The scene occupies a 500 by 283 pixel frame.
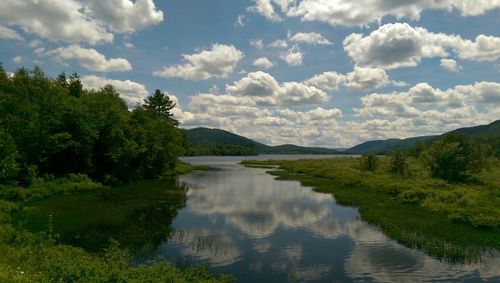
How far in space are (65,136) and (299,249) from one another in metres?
43.7

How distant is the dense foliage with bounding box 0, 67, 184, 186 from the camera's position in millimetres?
49750

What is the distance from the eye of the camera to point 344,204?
1854 inches

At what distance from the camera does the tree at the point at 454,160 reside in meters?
61.5

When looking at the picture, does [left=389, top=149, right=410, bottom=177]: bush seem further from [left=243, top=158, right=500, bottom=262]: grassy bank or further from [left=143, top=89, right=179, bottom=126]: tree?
[left=143, top=89, right=179, bottom=126]: tree

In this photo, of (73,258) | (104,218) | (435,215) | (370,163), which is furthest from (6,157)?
(370,163)

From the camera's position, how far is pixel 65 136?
55688mm

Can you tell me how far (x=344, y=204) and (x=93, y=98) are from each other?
162 ft

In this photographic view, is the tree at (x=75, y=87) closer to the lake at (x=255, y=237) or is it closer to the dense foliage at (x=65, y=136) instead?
the dense foliage at (x=65, y=136)

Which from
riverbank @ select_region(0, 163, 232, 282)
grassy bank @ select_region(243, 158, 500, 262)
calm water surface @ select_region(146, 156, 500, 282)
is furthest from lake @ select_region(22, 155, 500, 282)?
grassy bank @ select_region(243, 158, 500, 262)

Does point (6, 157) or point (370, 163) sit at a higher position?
point (6, 157)

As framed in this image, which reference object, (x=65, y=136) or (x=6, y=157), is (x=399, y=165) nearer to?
(x=65, y=136)

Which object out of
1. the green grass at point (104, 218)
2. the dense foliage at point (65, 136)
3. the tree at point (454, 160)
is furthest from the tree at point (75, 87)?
the tree at point (454, 160)

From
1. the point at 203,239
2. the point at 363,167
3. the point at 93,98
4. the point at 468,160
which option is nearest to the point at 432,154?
the point at 468,160

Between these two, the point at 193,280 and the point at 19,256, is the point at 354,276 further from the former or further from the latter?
the point at 19,256
